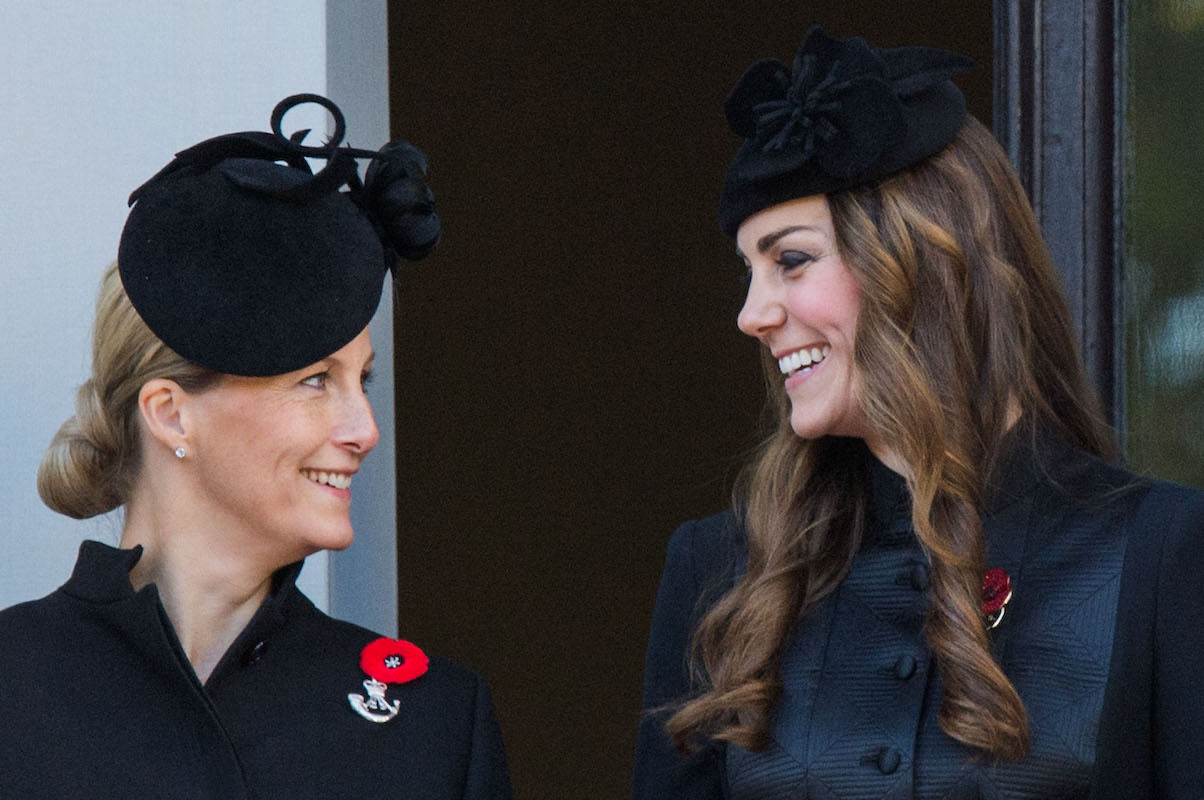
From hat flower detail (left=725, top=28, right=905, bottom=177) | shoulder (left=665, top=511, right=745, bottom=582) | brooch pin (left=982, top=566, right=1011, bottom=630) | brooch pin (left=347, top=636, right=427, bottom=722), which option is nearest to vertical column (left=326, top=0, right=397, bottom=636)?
brooch pin (left=347, top=636, right=427, bottom=722)

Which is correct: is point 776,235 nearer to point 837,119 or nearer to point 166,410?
point 837,119

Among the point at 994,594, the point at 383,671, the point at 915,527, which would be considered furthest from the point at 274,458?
the point at 994,594

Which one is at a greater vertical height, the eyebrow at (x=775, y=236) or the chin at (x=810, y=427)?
the eyebrow at (x=775, y=236)

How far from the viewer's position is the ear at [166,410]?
234cm

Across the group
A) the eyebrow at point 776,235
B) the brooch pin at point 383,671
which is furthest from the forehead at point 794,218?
the brooch pin at point 383,671

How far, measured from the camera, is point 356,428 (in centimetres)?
239

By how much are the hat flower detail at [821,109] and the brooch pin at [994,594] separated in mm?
523

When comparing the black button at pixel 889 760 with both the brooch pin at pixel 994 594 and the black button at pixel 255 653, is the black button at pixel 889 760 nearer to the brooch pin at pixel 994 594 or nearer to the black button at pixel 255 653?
the brooch pin at pixel 994 594

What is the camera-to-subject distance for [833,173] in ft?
7.47

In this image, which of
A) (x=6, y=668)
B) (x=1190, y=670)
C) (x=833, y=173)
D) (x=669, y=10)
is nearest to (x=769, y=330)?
(x=833, y=173)

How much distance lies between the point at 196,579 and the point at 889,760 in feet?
2.99

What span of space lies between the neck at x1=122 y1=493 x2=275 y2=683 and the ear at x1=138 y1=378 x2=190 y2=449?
0.32 ft

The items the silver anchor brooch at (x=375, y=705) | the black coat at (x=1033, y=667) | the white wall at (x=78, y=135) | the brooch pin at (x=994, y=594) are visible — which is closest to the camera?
the black coat at (x=1033, y=667)

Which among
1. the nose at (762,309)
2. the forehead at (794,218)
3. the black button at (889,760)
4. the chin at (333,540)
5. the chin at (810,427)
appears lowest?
the black button at (889,760)
